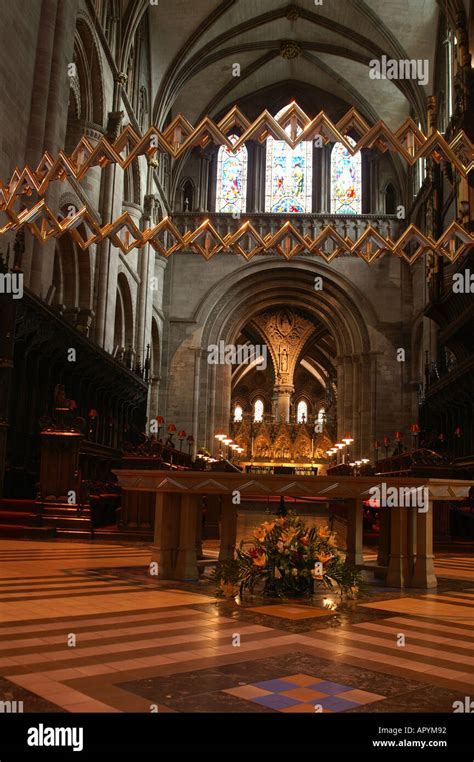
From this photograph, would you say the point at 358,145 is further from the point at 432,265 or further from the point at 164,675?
the point at 432,265

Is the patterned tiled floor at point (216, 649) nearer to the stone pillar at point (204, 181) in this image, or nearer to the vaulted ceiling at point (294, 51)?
the vaulted ceiling at point (294, 51)

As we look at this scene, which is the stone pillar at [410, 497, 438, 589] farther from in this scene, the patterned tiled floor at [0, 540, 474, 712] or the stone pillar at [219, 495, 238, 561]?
the stone pillar at [219, 495, 238, 561]

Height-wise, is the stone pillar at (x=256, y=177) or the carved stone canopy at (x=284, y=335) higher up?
the stone pillar at (x=256, y=177)

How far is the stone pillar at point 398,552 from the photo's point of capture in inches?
299

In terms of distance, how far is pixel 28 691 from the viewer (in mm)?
3293

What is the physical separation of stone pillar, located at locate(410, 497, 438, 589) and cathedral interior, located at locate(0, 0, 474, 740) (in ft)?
0.09

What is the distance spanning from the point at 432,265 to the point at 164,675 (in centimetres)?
1852

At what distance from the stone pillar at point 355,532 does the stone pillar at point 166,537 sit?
2251mm

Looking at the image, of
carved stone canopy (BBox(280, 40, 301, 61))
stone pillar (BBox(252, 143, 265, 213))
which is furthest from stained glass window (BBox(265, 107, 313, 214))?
carved stone canopy (BBox(280, 40, 301, 61))

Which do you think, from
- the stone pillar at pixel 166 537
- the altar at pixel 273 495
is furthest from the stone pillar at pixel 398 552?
the stone pillar at pixel 166 537

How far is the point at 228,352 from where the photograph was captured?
1283 inches

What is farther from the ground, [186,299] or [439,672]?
[186,299]
